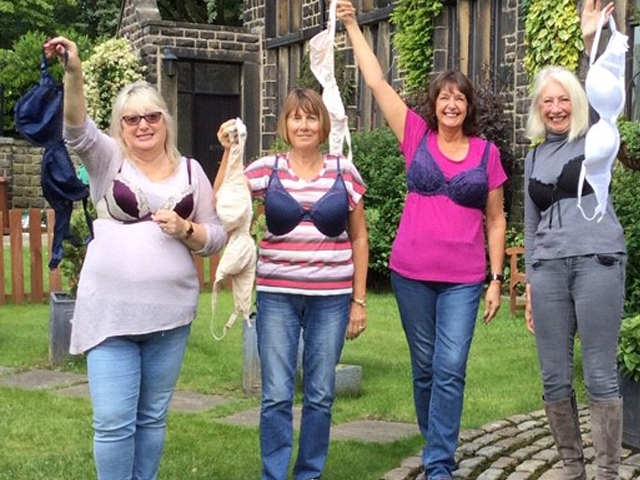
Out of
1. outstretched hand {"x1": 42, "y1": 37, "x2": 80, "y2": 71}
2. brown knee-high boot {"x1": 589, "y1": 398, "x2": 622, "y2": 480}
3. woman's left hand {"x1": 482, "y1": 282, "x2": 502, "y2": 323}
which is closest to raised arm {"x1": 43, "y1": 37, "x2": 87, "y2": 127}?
outstretched hand {"x1": 42, "y1": 37, "x2": 80, "y2": 71}

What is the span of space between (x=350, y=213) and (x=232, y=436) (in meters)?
1.82

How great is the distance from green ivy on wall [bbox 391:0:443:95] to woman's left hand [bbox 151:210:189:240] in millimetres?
10413

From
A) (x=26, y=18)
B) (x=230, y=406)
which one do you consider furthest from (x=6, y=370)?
(x=26, y=18)

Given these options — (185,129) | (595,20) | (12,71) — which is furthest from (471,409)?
(12,71)

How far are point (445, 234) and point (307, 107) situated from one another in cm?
86

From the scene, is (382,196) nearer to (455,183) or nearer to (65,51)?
(455,183)

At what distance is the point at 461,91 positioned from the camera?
180 inches

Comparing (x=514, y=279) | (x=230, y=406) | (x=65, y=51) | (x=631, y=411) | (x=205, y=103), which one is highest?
(x=205, y=103)

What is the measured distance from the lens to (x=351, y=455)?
17.2ft

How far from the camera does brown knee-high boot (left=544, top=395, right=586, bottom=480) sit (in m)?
4.40

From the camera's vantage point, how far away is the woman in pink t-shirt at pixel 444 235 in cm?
454

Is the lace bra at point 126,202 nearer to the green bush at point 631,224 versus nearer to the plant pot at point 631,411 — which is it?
the plant pot at point 631,411

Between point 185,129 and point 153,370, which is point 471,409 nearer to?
point 153,370

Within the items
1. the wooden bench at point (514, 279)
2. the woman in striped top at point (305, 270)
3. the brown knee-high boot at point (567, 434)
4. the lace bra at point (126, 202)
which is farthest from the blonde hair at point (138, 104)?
the wooden bench at point (514, 279)
